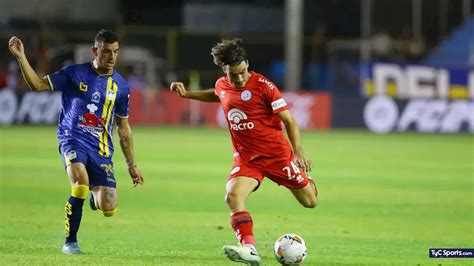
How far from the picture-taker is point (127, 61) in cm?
4562

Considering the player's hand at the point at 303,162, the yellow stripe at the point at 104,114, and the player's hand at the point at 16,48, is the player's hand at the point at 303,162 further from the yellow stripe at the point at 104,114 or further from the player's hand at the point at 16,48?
the player's hand at the point at 16,48

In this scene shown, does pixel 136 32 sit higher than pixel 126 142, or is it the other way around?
pixel 126 142

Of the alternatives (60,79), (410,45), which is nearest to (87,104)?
(60,79)

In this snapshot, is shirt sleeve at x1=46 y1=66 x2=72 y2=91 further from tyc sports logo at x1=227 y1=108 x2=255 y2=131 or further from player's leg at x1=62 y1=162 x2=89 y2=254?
tyc sports logo at x1=227 y1=108 x2=255 y2=131

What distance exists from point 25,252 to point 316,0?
3740 cm

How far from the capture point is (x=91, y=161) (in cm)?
1148

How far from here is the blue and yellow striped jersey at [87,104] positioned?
37.6ft

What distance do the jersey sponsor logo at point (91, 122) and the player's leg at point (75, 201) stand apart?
40cm

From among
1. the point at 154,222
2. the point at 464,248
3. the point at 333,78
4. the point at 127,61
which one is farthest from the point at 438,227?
the point at 127,61

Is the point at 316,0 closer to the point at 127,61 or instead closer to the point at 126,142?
the point at 127,61

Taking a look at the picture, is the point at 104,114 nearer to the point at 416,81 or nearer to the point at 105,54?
the point at 105,54

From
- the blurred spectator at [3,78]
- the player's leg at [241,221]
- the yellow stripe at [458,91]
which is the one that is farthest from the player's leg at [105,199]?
the blurred spectator at [3,78]

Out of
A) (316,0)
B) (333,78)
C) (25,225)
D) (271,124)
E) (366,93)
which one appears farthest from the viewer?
(316,0)

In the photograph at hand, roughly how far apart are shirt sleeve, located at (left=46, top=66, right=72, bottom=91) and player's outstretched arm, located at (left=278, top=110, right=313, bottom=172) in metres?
2.20
